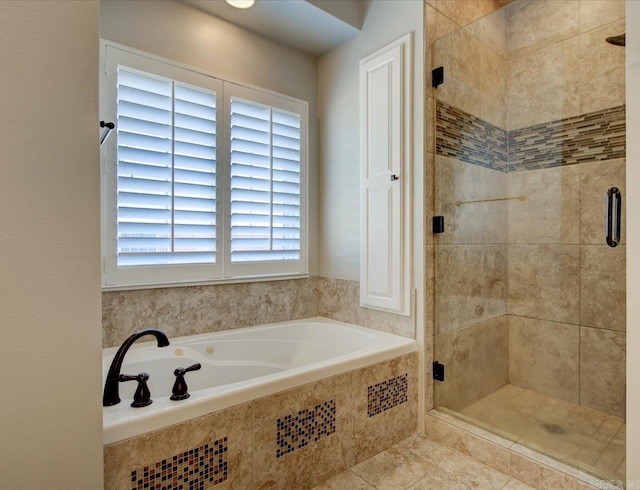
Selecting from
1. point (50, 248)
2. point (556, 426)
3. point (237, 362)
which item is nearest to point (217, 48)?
point (50, 248)

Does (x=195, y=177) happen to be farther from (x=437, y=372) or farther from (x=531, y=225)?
(x=531, y=225)

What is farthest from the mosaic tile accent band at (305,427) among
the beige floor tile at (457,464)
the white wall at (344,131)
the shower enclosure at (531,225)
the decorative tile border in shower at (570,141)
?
the decorative tile border in shower at (570,141)

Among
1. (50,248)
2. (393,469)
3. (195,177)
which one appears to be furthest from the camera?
(195,177)

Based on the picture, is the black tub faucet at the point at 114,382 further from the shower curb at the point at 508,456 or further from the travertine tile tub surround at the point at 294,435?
the shower curb at the point at 508,456

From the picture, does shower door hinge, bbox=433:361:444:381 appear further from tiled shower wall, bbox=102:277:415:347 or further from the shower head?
the shower head

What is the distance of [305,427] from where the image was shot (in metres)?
1.58

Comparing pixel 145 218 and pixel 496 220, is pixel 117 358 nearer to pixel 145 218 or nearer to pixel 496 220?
pixel 145 218

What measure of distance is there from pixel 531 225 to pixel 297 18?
2.04 m

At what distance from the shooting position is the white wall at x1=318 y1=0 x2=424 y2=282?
2406mm

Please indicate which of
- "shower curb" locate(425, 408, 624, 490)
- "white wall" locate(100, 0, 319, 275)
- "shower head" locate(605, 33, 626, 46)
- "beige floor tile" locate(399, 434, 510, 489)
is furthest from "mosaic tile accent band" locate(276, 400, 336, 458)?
"shower head" locate(605, 33, 626, 46)

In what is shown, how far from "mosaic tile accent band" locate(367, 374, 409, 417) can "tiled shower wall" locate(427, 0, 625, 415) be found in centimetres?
31

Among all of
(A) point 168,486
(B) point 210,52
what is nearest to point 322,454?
(A) point 168,486

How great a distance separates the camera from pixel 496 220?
91.4 inches

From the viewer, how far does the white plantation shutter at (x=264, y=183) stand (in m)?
2.48
